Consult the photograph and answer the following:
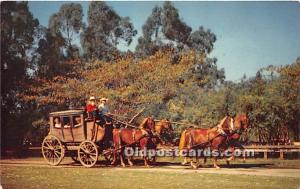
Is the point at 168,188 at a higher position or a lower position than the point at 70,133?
lower

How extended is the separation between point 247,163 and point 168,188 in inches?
135

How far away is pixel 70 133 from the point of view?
38.5 feet

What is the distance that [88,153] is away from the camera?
11523mm

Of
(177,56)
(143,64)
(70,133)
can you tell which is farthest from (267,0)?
(70,133)

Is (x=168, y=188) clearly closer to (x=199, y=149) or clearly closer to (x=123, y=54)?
(x=199, y=149)

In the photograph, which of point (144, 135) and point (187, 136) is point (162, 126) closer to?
point (144, 135)

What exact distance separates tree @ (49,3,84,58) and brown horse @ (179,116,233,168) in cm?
371

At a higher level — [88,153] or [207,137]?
Result: [207,137]

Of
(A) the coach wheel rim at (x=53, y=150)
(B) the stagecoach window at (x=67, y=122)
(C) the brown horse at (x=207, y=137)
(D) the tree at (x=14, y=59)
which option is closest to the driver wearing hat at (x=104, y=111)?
(B) the stagecoach window at (x=67, y=122)

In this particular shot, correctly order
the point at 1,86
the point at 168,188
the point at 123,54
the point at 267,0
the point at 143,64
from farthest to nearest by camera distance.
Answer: the point at 143,64
the point at 123,54
the point at 1,86
the point at 267,0
the point at 168,188

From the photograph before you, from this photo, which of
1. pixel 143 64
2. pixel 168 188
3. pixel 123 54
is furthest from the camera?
pixel 143 64

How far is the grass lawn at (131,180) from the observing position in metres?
8.67

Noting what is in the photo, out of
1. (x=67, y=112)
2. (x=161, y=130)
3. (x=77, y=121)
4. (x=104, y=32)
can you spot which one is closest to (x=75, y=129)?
(x=77, y=121)

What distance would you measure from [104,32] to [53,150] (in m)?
3.32
